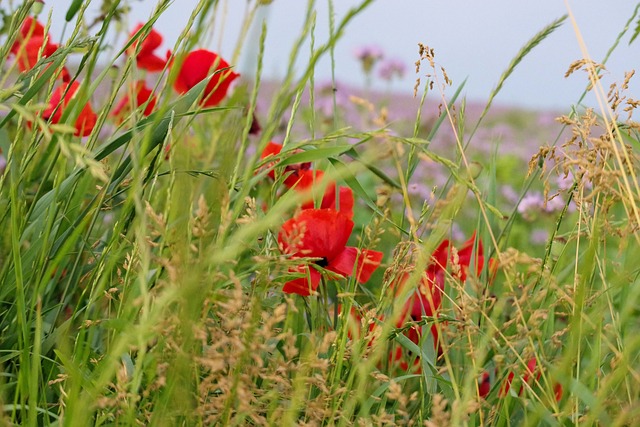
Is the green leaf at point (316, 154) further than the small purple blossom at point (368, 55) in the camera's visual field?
No

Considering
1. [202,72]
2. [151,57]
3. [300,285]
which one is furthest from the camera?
[151,57]

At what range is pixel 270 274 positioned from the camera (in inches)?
34.3

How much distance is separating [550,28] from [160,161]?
0.52 m

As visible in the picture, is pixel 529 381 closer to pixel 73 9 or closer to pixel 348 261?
pixel 348 261

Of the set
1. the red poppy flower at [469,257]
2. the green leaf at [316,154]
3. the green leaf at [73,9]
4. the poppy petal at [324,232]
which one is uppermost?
the green leaf at [73,9]

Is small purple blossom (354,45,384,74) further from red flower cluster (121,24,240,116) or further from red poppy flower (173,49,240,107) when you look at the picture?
red poppy flower (173,49,240,107)

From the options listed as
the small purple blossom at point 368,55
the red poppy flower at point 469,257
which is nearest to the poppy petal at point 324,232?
the red poppy flower at point 469,257

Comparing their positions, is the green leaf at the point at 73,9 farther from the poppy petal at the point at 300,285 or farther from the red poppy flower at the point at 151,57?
the red poppy flower at the point at 151,57

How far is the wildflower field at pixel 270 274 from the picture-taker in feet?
2.00

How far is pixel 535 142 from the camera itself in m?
8.46

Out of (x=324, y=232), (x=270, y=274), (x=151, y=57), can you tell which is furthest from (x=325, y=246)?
(x=151, y=57)

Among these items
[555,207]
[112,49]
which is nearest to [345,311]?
[112,49]

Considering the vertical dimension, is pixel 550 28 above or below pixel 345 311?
above

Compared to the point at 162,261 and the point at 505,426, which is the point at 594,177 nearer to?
the point at 505,426
